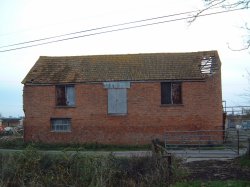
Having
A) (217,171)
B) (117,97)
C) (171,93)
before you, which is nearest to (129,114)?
(117,97)

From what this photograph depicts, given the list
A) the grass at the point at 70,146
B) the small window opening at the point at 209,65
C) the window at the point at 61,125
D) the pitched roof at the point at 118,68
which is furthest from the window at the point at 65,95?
the small window opening at the point at 209,65

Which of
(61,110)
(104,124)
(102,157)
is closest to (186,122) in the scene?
(104,124)

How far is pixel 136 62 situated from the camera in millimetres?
38938

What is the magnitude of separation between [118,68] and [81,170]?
2173cm

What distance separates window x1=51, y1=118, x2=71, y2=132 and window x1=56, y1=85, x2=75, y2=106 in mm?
1207

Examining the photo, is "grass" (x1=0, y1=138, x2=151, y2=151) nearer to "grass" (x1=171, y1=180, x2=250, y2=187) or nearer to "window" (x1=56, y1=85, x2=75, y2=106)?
"window" (x1=56, y1=85, x2=75, y2=106)

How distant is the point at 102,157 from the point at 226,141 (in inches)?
666

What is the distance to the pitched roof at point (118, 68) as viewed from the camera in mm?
36750

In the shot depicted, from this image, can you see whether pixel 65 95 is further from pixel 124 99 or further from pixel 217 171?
pixel 217 171

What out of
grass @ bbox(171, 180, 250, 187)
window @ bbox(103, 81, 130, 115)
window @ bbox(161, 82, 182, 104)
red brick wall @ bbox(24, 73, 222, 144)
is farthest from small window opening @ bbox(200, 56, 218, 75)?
grass @ bbox(171, 180, 250, 187)

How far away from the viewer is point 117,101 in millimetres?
36781

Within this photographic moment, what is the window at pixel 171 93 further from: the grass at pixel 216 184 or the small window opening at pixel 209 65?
the grass at pixel 216 184

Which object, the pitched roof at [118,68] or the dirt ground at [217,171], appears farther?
the pitched roof at [118,68]

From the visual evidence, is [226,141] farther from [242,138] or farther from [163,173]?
[163,173]
